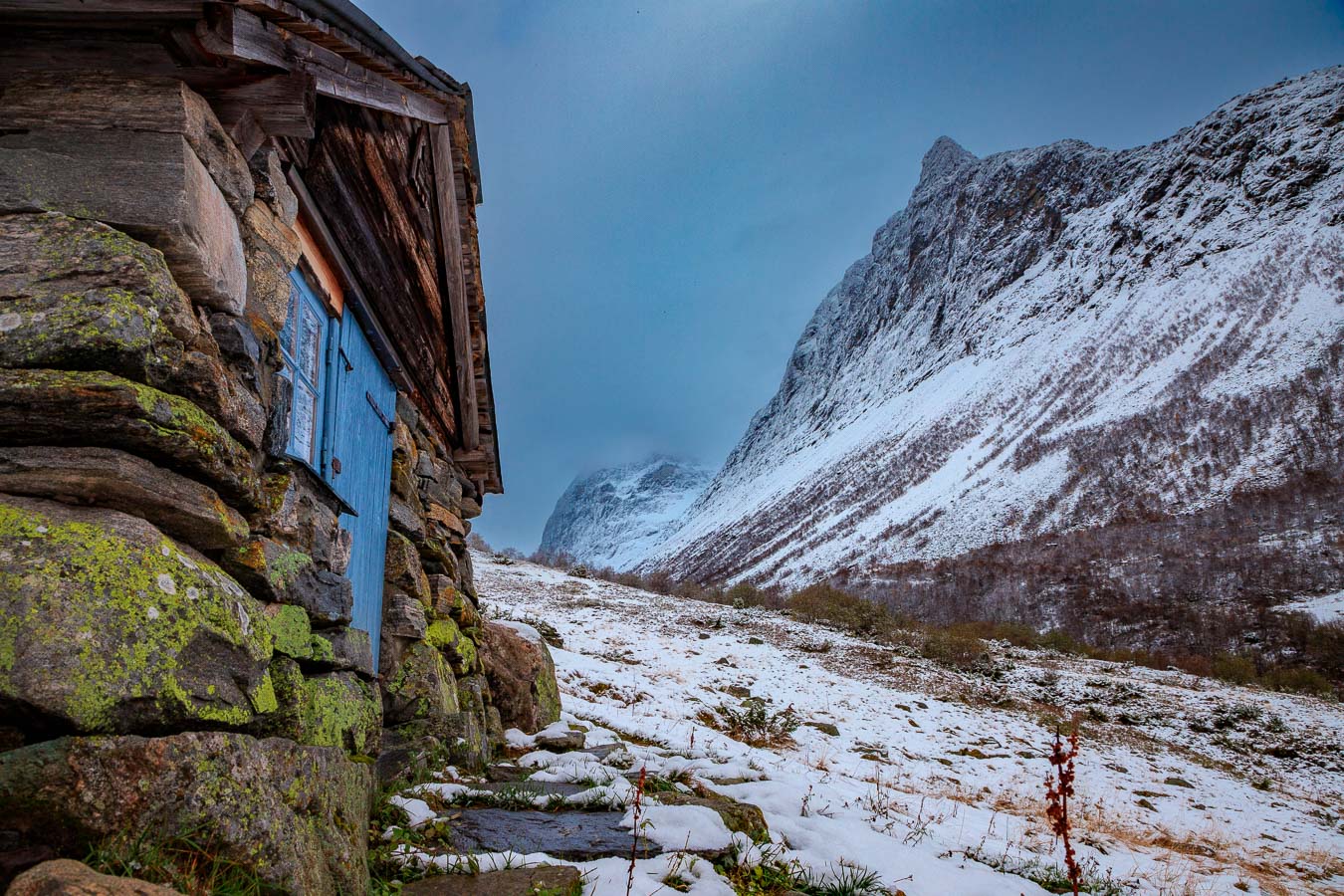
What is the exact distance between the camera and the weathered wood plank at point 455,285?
549 cm

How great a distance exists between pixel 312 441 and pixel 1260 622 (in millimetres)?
24281

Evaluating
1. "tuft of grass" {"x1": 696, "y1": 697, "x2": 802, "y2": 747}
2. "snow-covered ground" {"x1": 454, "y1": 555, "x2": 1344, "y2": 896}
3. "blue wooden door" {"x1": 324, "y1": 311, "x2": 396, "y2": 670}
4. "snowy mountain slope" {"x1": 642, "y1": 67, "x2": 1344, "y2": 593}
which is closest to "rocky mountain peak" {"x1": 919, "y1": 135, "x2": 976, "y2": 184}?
"snowy mountain slope" {"x1": 642, "y1": 67, "x2": 1344, "y2": 593}

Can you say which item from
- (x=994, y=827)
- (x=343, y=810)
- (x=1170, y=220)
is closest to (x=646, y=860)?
(x=343, y=810)

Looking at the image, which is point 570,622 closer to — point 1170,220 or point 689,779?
point 689,779

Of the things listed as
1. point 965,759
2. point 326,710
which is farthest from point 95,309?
point 965,759

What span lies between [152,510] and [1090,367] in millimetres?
52838

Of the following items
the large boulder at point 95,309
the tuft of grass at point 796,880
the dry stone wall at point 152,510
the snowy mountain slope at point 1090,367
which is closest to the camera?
the dry stone wall at point 152,510

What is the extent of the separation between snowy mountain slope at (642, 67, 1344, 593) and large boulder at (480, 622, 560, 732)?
24.3 m

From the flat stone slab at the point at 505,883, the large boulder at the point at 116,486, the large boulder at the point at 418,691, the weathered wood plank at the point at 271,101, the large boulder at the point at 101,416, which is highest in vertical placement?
the weathered wood plank at the point at 271,101

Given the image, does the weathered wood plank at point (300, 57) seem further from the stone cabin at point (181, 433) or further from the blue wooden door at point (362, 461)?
the blue wooden door at point (362, 461)

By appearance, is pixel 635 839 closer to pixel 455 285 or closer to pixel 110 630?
pixel 110 630

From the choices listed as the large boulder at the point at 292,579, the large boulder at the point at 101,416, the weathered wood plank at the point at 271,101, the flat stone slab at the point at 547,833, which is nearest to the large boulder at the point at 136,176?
the weathered wood plank at the point at 271,101

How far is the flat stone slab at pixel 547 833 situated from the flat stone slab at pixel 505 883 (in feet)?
1.05

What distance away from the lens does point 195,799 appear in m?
1.82
